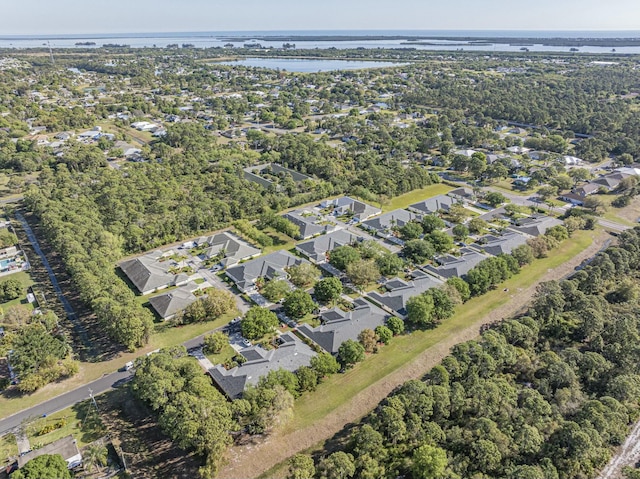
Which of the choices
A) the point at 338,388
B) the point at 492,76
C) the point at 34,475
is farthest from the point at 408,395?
the point at 492,76

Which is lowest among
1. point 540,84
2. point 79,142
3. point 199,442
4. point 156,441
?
point 156,441

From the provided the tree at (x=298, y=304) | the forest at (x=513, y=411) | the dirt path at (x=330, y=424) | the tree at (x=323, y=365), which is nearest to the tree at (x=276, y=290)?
the tree at (x=298, y=304)

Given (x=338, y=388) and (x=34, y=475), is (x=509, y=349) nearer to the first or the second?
(x=338, y=388)

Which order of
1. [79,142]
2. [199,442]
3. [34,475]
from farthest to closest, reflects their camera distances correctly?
[79,142] → [199,442] → [34,475]

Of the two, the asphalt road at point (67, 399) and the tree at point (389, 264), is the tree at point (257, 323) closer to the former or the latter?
the asphalt road at point (67, 399)

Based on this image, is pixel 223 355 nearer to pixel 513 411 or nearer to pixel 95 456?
pixel 95 456

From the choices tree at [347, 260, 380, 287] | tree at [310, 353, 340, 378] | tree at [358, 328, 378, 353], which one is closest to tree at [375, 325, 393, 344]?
tree at [358, 328, 378, 353]
